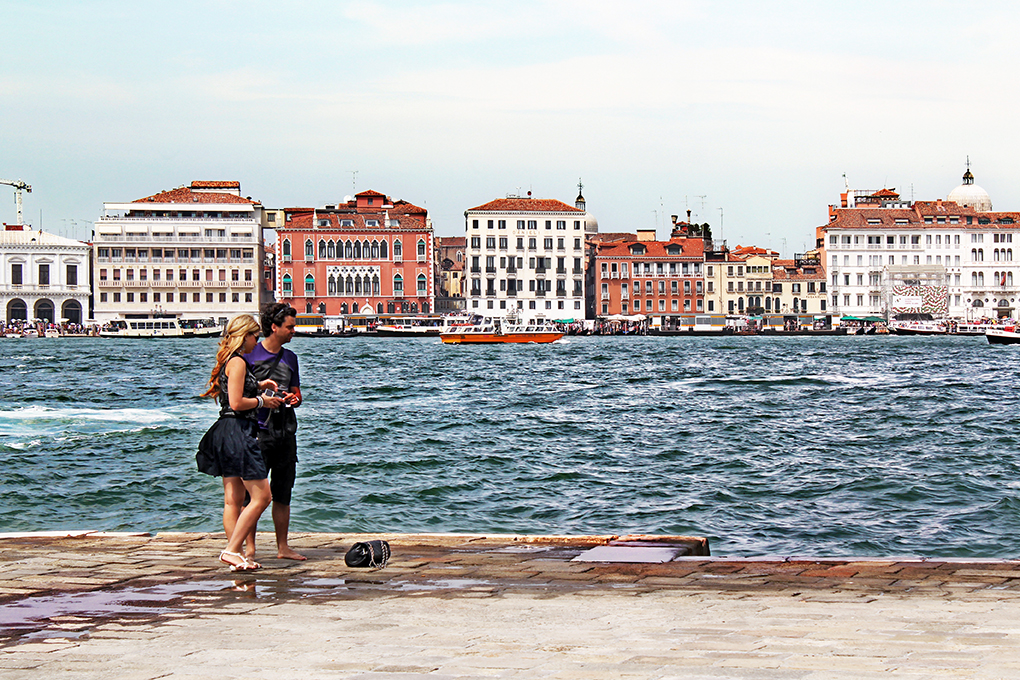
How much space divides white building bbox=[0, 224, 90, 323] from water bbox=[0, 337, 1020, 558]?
58.7 m

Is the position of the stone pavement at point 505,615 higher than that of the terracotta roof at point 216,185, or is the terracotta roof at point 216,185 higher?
the terracotta roof at point 216,185

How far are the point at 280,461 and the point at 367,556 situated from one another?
0.81 metres

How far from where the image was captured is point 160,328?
90188 millimetres

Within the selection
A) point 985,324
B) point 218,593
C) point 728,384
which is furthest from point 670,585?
point 985,324

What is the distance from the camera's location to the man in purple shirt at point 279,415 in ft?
20.6

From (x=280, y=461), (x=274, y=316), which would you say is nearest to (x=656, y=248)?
(x=280, y=461)

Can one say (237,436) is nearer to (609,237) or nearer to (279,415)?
(279,415)

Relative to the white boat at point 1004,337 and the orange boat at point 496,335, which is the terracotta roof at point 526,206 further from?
the white boat at point 1004,337

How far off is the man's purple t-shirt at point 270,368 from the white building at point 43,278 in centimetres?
9070

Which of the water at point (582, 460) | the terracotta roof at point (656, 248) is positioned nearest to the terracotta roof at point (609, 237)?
the terracotta roof at point (656, 248)

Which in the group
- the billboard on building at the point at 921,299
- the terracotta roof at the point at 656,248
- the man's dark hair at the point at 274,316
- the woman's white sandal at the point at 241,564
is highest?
the terracotta roof at the point at 656,248

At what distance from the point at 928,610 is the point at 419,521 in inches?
297

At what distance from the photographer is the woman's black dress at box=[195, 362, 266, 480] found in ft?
20.3

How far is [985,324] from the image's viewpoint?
9419 centimetres
